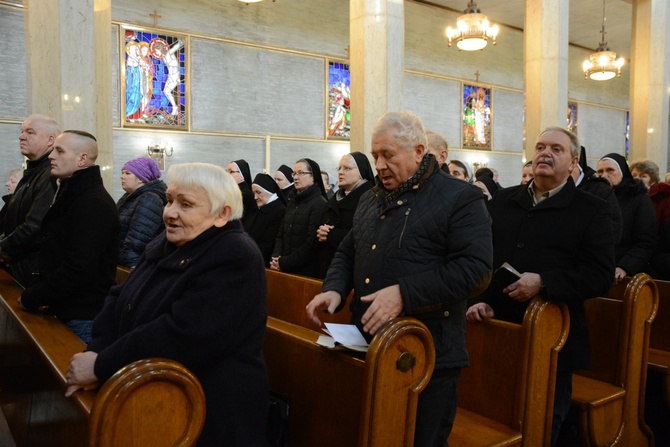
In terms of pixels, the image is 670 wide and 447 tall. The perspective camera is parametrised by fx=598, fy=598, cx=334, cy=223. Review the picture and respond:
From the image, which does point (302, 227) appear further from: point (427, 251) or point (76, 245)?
point (427, 251)

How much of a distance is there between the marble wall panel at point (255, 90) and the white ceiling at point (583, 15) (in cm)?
396

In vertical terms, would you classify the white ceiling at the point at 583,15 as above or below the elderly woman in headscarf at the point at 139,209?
above

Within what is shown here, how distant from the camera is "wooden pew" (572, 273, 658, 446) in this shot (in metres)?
3.21

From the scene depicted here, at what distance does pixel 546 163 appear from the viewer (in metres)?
3.08

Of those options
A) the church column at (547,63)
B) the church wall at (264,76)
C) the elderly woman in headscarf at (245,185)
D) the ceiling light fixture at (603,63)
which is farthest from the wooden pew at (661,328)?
the ceiling light fixture at (603,63)

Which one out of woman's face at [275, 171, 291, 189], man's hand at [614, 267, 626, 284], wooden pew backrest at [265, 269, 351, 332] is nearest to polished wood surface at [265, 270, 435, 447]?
wooden pew backrest at [265, 269, 351, 332]

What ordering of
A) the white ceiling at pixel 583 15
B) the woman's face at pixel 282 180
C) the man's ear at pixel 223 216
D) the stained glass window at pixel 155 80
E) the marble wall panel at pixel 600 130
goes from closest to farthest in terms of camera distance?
the man's ear at pixel 223 216 → the woman's face at pixel 282 180 → the stained glass window at pixel 155 80 → the white ceiling at pixel 583 15 → the marble wall panel at pixel 600 130

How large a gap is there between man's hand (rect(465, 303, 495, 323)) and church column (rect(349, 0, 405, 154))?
444 centimetres

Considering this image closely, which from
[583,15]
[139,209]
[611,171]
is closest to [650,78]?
[583,15]

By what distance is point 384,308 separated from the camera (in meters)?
2.12

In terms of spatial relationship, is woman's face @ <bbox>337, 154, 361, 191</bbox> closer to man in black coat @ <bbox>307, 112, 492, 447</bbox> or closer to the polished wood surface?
the polished wood surface

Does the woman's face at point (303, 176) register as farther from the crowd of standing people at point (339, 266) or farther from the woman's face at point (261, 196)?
the crowd of standing people at point (339, 266)

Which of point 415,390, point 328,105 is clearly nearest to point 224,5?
point 328,105

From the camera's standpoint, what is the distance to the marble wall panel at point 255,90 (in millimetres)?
11766
